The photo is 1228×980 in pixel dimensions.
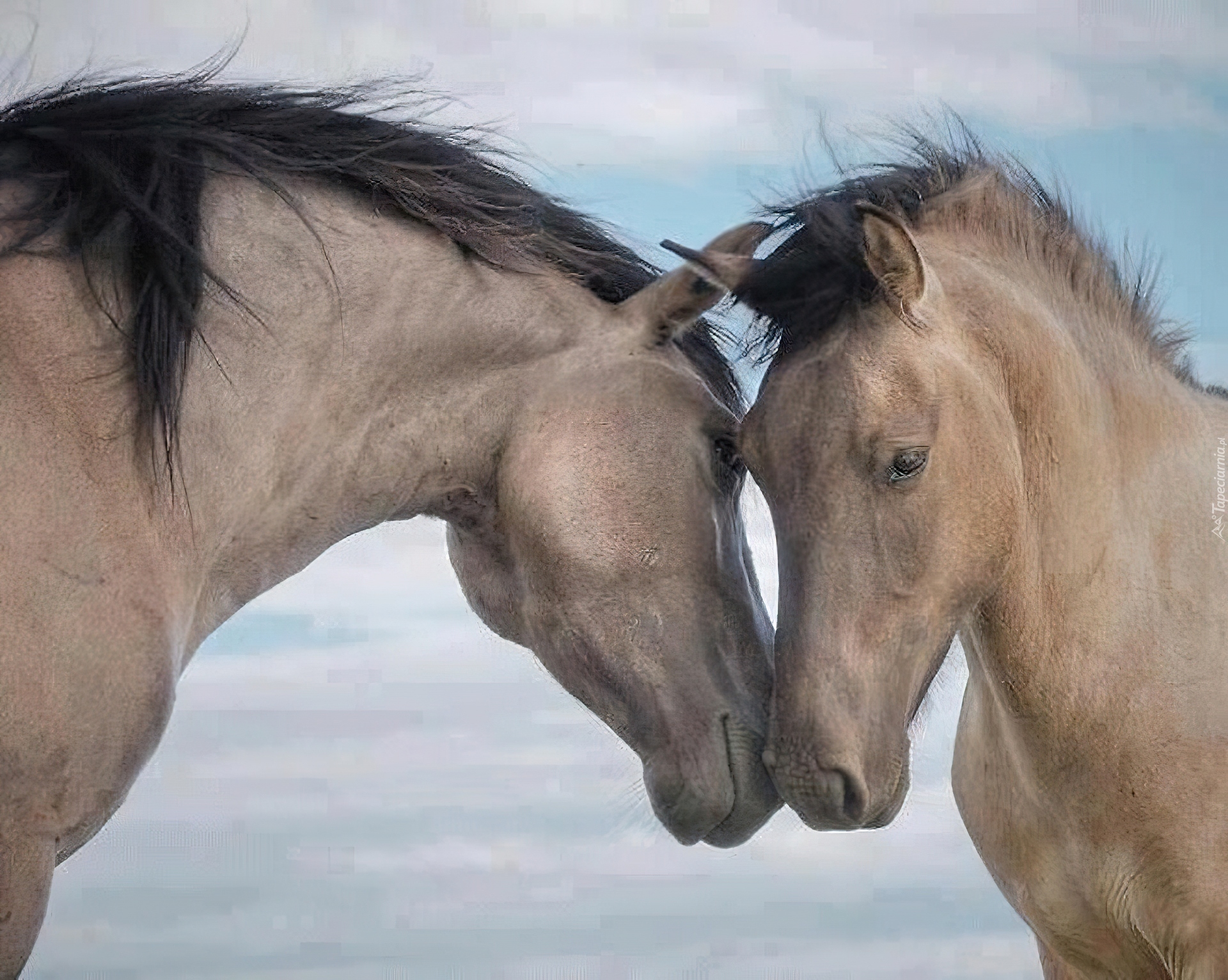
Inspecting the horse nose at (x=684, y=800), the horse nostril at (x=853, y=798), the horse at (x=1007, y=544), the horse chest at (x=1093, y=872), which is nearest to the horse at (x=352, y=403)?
the horse nose at (x=684, y=800)

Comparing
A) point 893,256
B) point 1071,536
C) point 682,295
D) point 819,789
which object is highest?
Answer: point 893,256

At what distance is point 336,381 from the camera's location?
5387mm

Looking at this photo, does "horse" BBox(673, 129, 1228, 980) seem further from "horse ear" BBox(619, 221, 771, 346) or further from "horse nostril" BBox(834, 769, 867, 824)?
"horse ear" BBox(619, 221, 771, 346)

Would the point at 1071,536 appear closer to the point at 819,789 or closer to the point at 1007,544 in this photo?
the point at 1007,544

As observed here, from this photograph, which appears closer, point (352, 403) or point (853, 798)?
point (853, 798)

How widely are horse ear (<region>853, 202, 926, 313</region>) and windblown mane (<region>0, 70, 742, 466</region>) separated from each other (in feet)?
3.03

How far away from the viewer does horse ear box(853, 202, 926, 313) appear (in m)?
4.96

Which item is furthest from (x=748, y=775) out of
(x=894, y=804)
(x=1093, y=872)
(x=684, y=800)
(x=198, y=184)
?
(x=198, y=184)

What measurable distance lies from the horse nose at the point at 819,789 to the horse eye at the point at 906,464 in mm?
764

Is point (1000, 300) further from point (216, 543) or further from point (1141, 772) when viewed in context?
point (216, 543)

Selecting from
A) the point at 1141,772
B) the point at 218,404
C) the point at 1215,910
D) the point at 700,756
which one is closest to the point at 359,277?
the point at 218,404

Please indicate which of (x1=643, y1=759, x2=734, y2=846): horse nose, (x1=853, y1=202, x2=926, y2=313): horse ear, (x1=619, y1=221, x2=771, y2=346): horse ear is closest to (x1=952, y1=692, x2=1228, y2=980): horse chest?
(x1=643, y1=759, x2=734, y2=846): horse nose

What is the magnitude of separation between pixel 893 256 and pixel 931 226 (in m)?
0.49

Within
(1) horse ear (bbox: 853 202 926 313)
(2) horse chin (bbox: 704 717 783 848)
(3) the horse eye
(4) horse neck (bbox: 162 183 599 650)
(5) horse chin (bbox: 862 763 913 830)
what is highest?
(1) horse ear (bbox: 853 202 926 313)
